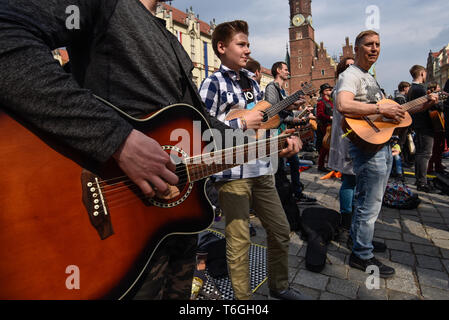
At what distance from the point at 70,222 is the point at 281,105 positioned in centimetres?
306

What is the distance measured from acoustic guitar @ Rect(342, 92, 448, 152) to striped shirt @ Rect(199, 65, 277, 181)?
124 cm

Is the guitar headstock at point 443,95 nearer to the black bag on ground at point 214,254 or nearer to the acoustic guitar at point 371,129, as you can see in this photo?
the acoustic guitar at point 371,129

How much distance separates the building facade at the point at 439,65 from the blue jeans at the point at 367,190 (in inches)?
2784

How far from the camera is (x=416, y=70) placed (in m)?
5.91

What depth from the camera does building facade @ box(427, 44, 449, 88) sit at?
5347cm

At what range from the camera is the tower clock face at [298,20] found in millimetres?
52844

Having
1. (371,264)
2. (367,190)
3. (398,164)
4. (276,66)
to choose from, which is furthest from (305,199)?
(398,164)

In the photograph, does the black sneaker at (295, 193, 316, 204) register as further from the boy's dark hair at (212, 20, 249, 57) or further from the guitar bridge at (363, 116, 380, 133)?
the boy's dark hair at (212, 20, 249, 57)

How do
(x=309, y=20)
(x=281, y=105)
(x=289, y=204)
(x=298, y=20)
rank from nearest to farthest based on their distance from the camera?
(x=281, y=105) < (x=289, y=204) < (x=309, y=20) < (x=298, y=20)

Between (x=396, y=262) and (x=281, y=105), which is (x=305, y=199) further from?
(x=281, y=105)

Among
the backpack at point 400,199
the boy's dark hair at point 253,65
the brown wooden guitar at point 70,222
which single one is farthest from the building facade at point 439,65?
the brown wooden guitar at point 70,222

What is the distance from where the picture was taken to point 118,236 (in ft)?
3.18

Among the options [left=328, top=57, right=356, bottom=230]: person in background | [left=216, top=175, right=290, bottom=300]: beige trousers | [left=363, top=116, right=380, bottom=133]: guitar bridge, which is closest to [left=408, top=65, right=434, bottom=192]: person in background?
[left=328, top=57, right=356, bottom=230]: person in background

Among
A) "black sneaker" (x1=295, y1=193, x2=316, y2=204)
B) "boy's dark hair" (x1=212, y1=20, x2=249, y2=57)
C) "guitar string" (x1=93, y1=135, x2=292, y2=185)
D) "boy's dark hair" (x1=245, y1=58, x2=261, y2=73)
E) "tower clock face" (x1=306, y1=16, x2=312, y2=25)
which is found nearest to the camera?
"guitar string" (x1=93, y1=135, x2=292, y2=185)
